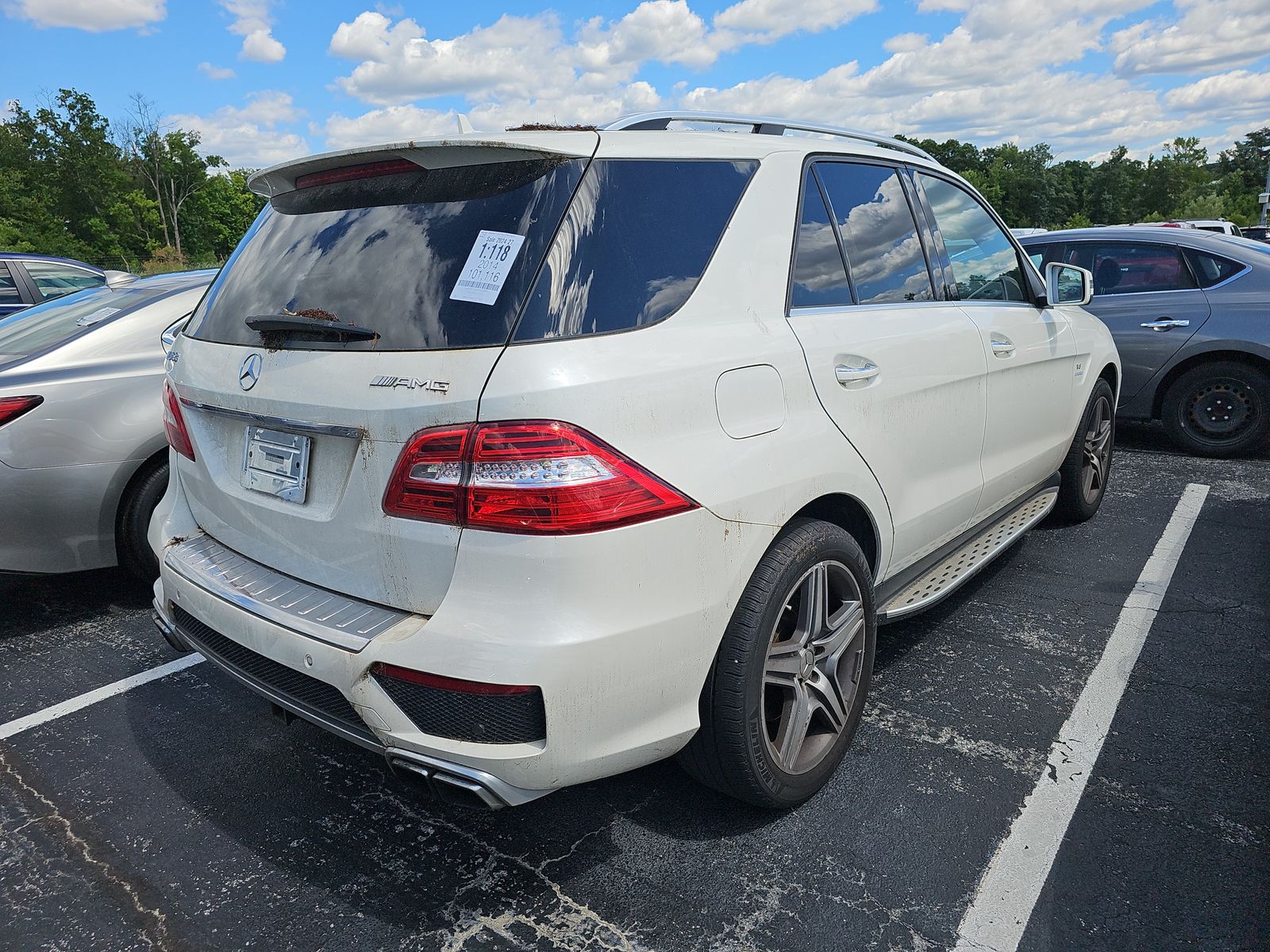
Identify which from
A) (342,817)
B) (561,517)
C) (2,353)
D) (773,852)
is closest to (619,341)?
(561,517)

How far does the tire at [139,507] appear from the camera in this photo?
3984mm

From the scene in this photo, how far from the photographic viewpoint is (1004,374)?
3.56 meters

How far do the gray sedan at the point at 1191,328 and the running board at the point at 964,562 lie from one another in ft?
9.94

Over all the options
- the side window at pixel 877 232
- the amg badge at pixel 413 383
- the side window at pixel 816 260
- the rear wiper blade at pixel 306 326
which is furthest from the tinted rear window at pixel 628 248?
the side window at pixel 877 232

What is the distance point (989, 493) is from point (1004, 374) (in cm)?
48

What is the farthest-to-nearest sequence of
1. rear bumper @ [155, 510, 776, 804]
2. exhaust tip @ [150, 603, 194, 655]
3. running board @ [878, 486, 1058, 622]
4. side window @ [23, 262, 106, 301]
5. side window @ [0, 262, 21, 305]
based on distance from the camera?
1. side window @ [23, 262, 106, 301]
2. side window @ [0, 262, 21, 305]
3. running board @ [878, 486, 1058, 622]
4. exhaust tip @ [150, 603, 194, 655]
5. rear bumper @ [155, 510, 776, 804]

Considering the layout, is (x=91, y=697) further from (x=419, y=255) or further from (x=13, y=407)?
(x=419, y=255)

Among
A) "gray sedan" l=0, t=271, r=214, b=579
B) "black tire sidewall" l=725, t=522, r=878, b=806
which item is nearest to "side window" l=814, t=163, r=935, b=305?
"black tire sidewall" l=725, t=522, r=878, b=806

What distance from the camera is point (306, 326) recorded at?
2.17 m

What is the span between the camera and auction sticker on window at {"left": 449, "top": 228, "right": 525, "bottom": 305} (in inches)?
77.5

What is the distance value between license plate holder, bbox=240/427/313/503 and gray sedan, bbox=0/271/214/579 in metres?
1.99

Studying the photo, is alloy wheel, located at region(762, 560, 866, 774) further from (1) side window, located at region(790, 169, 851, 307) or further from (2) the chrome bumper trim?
(2) the chrome bumper trim

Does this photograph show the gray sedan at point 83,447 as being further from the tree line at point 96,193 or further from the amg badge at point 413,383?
the tree line at point 96,193

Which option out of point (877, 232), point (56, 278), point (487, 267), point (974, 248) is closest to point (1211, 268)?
point (974, 248)
